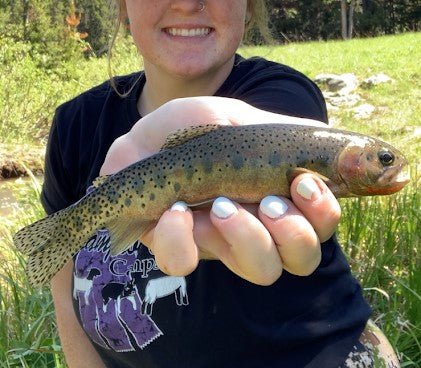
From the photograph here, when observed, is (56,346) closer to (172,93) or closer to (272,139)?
(172,93)

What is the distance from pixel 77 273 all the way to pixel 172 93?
0.65 metres

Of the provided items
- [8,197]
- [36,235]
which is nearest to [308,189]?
[36,235]

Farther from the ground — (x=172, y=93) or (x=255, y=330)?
(x=172, y=93)

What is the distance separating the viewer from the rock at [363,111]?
8678 mm

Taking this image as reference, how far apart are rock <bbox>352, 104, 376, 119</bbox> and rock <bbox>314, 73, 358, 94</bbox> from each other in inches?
50.3

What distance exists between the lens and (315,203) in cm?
143

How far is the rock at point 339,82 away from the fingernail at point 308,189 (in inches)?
372

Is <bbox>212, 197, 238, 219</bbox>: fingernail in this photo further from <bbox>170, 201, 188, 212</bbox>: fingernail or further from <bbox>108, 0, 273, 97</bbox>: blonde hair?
<bbox>108, 0, 273, 97</bbox>: blonde hair

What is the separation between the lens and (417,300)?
Answer: 296 cm

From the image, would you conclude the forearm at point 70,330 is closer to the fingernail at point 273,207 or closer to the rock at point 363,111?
the fingernail at point 273,207

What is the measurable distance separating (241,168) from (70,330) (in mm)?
1181

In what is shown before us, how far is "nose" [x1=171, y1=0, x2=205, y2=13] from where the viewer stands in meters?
2.06

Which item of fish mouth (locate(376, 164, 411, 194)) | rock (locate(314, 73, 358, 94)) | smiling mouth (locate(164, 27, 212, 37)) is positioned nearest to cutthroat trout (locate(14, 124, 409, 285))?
fish mouth (locate(376, 164, 411, 194))

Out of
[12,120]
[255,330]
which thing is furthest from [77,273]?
[12,120]
